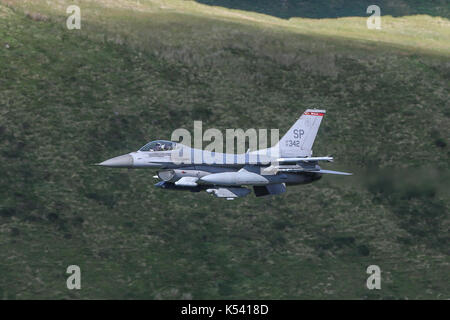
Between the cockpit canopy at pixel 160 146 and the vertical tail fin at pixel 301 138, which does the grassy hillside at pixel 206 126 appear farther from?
the vertical tail fin at pixel 301 138

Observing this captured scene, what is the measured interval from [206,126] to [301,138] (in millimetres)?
19222

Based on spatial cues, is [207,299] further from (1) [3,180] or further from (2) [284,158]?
(1) [3,180]

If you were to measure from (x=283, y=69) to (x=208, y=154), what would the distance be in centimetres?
3120

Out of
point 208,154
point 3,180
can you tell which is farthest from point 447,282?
point 3,180

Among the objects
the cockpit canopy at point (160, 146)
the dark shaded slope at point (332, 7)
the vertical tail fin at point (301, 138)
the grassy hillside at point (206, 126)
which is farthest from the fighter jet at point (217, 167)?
the dark shaded slope at point (332, 7)

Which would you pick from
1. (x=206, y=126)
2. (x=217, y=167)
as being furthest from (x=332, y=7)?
(x=217, y=167)

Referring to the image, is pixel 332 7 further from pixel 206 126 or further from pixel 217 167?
pixel 217 167

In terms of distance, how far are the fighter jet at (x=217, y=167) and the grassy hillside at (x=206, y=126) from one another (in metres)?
7.95

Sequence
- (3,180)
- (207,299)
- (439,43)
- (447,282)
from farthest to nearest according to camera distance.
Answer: (439,43) → (3,180) → (447,282) → (207,299)

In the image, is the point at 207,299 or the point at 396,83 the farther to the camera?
the point at 396,83

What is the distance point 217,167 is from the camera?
1790 inches

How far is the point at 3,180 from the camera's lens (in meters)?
56.3

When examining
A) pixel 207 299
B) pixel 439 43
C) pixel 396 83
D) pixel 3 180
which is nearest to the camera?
pixel 207 299

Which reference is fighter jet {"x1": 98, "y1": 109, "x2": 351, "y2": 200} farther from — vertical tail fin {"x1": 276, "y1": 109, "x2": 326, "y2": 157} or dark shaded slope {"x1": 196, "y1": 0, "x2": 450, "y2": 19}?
dark shaded slope {"x1": 196, "y1": 0, "x2": 450, "y2": 19}
